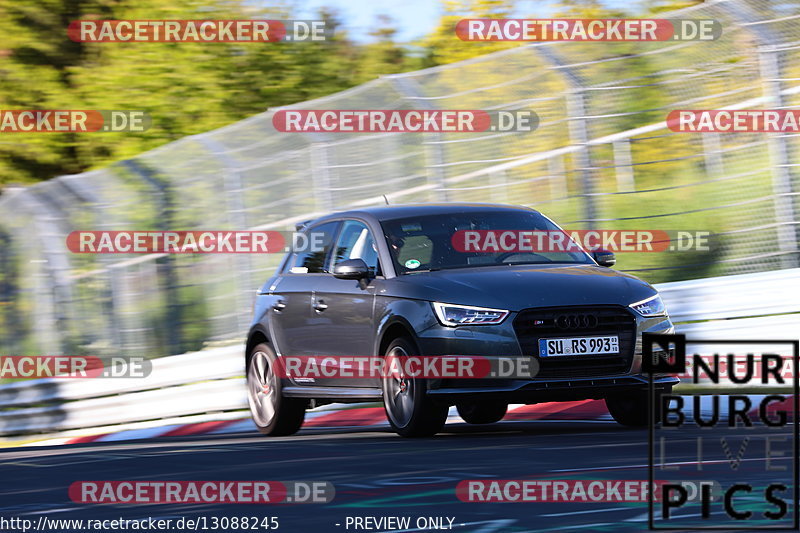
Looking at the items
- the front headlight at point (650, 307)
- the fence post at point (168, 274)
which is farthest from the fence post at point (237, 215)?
the front headlight at point (650, 307)

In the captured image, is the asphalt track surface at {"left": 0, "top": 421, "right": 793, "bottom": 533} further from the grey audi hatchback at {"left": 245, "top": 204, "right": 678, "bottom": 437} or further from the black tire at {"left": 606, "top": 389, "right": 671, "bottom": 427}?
the grey audi hatchback at {"left": 245, "top": 204, "right": 678, "bottom": 437}

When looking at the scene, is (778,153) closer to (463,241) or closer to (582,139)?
(582,139)

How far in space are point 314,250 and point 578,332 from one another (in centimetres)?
302

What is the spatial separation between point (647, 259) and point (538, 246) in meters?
3.95

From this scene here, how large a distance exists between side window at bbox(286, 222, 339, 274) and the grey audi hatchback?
0.01 m

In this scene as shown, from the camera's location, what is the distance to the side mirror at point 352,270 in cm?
1202

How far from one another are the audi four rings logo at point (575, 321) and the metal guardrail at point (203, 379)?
12.5 ft

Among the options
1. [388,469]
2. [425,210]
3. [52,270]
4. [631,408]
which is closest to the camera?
[388,469]

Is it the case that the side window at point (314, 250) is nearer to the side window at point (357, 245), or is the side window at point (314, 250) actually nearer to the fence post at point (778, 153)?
the side window at point (357, 245)

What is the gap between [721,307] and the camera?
14.9 metres

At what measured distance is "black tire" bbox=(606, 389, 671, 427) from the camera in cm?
1164

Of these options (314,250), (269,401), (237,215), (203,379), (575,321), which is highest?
(237,215)

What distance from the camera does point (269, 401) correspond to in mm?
13578

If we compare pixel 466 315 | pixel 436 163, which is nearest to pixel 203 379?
pixel 436 163
